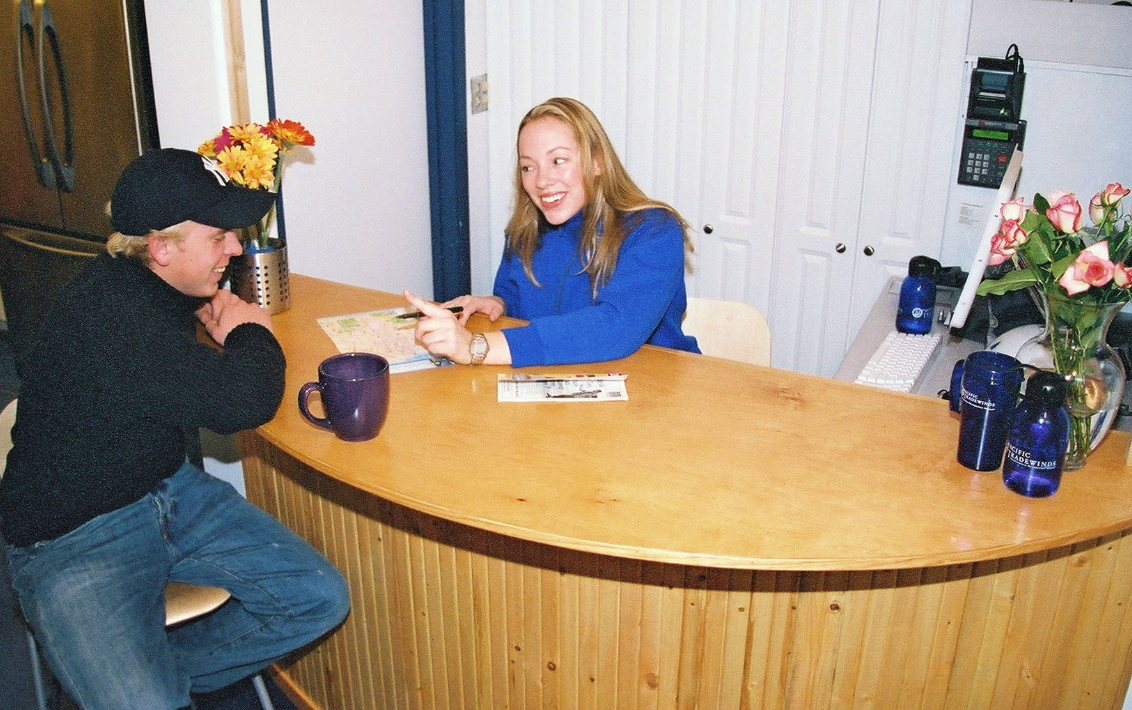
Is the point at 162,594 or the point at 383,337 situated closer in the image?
the point at 162,594

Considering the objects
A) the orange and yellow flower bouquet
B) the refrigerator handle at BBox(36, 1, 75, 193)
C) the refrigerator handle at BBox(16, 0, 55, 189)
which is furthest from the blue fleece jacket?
the refrigerator handle at BBox(16, 0, 55, 189)

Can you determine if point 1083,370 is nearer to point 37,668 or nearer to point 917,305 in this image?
point 917,305

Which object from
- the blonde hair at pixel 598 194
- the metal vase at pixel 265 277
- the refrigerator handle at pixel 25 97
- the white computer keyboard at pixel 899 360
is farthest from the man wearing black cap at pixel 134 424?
the refrigerator handle at pixel 25 97

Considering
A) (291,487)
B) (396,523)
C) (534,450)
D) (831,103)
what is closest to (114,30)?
(291,487)

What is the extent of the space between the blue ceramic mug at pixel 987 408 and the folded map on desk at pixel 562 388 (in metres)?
0.57

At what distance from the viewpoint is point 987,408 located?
57.8 inches

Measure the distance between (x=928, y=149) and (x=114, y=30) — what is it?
244 centimetres

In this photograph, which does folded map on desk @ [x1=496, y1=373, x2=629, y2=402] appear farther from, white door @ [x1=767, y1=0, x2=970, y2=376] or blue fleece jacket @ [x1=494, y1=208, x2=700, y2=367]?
white door @ [x1=767, y1=0, x2=970, y2=376]

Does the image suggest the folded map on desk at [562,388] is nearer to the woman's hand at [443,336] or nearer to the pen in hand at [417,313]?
the woman's hand at [443,336]

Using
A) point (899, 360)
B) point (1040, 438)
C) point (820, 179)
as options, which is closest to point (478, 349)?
point (1040, 438)

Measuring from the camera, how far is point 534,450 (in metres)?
1.57

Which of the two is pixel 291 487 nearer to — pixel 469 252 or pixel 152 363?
pixel 152 363

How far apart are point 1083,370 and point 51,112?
298 cm

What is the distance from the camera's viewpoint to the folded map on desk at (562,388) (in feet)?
5.80
